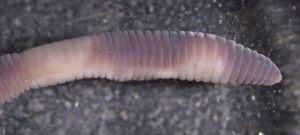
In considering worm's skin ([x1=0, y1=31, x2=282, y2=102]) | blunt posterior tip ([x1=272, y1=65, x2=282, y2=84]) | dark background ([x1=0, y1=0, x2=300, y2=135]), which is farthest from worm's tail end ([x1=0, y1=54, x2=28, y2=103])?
blunt posterior tip ([x1=272, y1=65, x2=282, y2=84])

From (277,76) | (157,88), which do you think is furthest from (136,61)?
(277,76)

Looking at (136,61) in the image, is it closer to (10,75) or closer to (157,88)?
(157,88)

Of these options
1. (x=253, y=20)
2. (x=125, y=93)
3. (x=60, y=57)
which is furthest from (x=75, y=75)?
(x=253, y=20)

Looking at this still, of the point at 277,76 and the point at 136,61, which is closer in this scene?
the point at 136,61

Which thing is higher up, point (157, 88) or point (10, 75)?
point (10, 75)

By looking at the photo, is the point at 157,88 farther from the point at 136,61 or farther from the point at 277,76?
the point at 277,76
